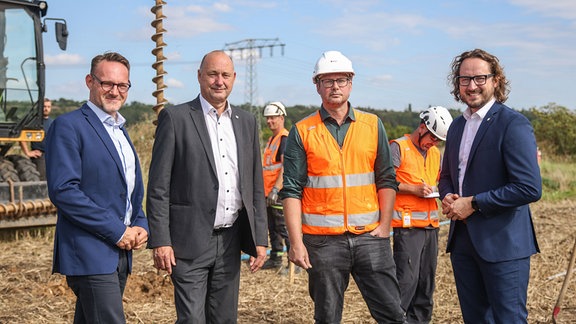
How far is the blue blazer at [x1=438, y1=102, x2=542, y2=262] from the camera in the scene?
396 centimetres

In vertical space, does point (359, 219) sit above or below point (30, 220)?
above

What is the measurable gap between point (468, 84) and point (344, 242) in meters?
1.21

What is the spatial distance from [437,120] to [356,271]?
6.69 feet

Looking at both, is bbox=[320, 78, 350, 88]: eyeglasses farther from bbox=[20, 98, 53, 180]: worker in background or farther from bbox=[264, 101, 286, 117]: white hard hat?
A: bbox=[20, 98, 53, 180]: worker in background

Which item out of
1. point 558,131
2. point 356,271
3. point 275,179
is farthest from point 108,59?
point 558,131

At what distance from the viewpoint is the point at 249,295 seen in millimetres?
7547

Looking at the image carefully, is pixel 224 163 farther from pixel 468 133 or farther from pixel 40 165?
pixel 40 165

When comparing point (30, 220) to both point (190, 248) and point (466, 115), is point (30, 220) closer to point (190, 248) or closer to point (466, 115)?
point (190, 248)

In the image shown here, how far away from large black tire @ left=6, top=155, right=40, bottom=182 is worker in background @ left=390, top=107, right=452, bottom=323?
19.1 ft

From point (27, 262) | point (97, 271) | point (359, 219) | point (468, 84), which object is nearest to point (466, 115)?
point (468, 84)

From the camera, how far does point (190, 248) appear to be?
13.9 ft

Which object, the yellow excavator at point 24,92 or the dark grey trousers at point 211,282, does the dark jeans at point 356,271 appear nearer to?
the dark grey trousers at point 211,282

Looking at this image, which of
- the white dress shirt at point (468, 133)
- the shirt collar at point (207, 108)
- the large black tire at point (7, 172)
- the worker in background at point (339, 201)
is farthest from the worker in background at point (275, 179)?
the white dress shirt at point (468, 133)

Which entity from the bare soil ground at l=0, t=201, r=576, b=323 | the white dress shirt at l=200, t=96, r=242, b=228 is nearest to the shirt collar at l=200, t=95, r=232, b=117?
the white dress shirt at l=200, t=96, r=242, b=228
